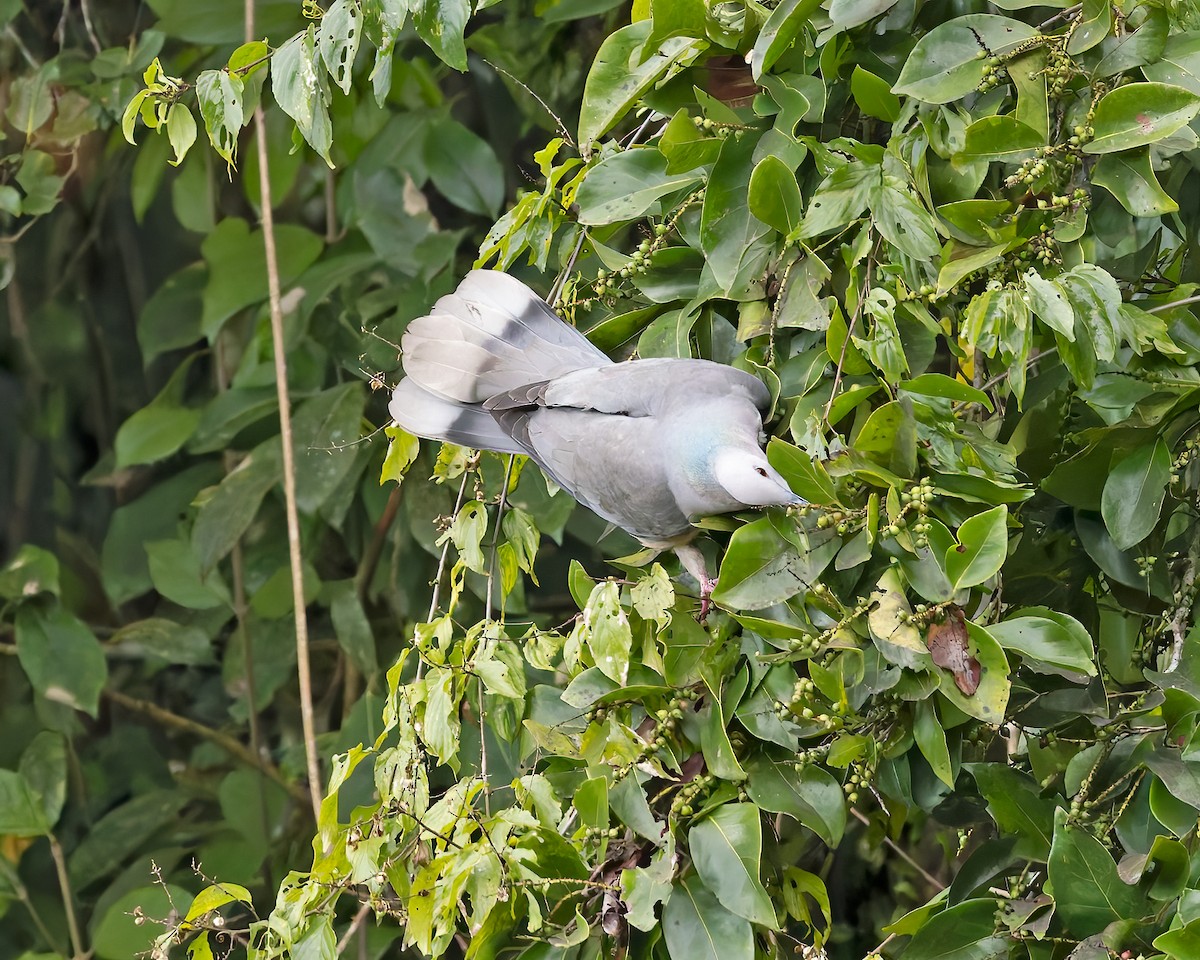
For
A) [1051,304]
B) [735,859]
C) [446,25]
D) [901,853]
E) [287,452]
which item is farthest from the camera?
[287,452]

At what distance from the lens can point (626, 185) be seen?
2.36 feet

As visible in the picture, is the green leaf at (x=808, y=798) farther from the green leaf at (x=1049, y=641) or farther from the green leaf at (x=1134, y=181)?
the green leaf at (x=1134, y=181)

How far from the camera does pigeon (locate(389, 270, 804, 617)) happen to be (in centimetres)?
73

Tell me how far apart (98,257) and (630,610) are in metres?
1.25

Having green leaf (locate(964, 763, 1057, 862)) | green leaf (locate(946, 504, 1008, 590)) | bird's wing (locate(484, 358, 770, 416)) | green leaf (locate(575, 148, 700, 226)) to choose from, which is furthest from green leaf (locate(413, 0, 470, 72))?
green leaf (locate(964, 763, 1057, 862))

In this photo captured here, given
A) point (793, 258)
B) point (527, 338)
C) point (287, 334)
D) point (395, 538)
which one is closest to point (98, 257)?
point (287, 334)

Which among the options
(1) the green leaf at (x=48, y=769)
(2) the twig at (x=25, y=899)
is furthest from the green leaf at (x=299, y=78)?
(2) the twig at (x=25, y=899)

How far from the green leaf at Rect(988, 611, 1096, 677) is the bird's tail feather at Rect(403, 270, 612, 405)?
39 centimetres

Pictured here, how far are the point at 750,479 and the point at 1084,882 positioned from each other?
0.28 metres

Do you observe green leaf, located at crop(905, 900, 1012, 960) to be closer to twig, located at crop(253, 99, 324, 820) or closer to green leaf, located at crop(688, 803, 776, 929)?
green leaf, located at crop(688, 803, 776, 929)

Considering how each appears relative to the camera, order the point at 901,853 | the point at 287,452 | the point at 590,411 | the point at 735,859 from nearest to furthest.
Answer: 1. the point at 735,859
2. the point at 590,411
3. the point at 901,853
4. the point at 287,452

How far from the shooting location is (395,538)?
157cm

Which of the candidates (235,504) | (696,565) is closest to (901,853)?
(696,565)

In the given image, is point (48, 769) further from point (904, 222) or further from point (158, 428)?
point (904, 222)
